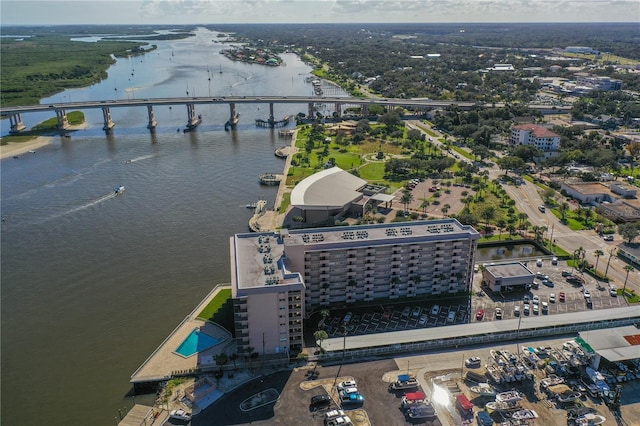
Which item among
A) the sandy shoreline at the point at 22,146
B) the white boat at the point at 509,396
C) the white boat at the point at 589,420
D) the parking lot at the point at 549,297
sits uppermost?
the sandy shoreline at the point at 22,146

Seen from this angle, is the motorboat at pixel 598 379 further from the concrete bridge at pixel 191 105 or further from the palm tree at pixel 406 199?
the concrete bridge at pixel 191 105

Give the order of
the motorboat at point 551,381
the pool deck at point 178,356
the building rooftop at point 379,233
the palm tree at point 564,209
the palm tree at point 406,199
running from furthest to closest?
1. the palm tree at point 406,199
2. the palm tree at point 564,209
3. the building rooftop at point 379,233
4. the pool deck at point 178,356
5. the motorboat at point 551,381

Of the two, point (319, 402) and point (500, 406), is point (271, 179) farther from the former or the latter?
point (500, 406)

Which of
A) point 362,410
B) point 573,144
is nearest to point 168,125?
point 573,144

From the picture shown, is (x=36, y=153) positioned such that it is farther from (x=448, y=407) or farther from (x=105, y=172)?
(x=448, y=407)

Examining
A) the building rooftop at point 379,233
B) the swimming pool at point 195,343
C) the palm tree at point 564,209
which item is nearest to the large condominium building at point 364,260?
the building rooftop at point 379,233

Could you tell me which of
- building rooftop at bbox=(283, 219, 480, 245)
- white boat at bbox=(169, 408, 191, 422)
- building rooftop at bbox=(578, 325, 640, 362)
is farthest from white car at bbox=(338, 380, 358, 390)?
building rooftop at bbox=(578, 325, 640, 362)
